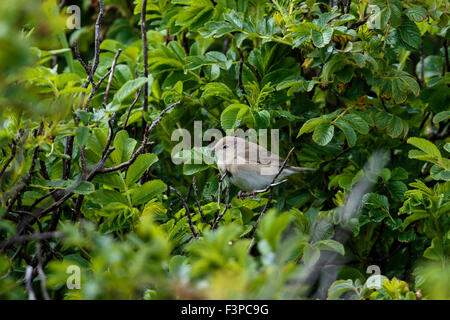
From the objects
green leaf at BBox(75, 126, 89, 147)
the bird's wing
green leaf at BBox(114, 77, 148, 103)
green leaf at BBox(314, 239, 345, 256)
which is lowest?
green leaf at BBox(314, 239, 345, 256)

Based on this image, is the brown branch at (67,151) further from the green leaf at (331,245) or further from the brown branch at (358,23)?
the brown branch at (358,23)

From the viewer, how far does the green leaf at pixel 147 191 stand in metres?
2.24

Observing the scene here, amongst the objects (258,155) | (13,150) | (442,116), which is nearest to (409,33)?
(442,116)

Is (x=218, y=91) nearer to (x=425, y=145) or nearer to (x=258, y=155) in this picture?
(x=258, y=155)

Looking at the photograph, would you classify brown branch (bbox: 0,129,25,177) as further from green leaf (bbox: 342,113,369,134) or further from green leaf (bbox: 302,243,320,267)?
green leaf (bbox: 342,113,369,134)

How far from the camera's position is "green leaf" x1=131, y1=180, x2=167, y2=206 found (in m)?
2.24

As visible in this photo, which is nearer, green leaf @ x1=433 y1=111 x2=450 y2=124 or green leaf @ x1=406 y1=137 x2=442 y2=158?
green leaf @ x1=406 y1=137 x2=442 y2=158

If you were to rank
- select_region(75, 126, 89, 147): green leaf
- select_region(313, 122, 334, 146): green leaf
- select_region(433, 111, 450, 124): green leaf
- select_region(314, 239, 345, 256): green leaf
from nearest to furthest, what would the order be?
select_region(75, 126, 89, 147): green leaf → select_region(314, 239, 345, 256): green leaf → select_region(313, 122, 334, 146): green leaf → select_region(433, 111, 450, 124): green leaf

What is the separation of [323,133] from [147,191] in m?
0.79

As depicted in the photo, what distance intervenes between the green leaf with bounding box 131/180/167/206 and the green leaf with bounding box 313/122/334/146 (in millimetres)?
688

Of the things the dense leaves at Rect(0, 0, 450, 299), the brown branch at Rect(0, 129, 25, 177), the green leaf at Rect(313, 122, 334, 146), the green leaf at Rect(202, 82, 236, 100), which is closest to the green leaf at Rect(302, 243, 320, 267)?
the dense leaves at Rect(0, 0, 450, 299)

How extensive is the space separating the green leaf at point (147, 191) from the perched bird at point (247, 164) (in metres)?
0.52

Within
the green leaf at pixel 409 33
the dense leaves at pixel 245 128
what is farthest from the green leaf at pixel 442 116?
the green leaf at pixel 409 33

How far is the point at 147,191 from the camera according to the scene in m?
2.25
